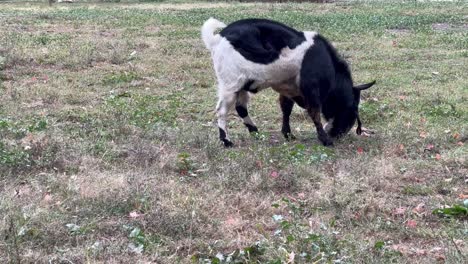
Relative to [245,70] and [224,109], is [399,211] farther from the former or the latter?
[224,109]

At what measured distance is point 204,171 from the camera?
626 centimetres

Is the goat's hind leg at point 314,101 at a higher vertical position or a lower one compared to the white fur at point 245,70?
lower

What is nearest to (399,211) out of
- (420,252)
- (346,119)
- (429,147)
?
(420,252)

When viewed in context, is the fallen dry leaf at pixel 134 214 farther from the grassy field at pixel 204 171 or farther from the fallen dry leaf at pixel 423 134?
the fallen dry leaf at pixel 423 134

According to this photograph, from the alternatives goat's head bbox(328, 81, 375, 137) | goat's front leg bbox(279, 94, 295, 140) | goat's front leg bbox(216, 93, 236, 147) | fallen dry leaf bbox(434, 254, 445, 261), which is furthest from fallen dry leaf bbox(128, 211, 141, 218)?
goat's head bbox(328, 81, 375, 137)

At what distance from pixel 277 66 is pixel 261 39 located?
1.30 ft

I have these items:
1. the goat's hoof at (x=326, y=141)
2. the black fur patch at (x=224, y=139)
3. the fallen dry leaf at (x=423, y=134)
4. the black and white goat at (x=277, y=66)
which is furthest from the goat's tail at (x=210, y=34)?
the fallen dry leaf at (x=423, y=134)

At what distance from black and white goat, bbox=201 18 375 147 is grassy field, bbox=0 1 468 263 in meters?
0.49

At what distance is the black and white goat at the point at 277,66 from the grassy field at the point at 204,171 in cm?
49

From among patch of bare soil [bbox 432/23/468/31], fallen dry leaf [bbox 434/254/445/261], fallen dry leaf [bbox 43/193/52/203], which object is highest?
fallen dry leaf [bbox 434/254/445/261]

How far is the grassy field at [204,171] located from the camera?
4.48m

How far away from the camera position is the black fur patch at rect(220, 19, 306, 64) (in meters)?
7.59

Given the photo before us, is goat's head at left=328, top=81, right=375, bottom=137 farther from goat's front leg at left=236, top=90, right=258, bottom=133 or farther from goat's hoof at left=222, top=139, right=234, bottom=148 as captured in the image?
goat's hoof at left=222, top=139, right=234, bottom=148

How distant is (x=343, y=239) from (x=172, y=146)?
9.96 ft
